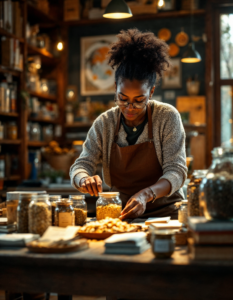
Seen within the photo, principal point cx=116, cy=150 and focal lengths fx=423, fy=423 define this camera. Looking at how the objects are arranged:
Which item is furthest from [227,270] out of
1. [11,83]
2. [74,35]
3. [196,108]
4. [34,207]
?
[74,35]

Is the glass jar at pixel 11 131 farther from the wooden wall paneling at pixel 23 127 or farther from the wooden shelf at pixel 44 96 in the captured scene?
the wooden shelf at pixel 44 96

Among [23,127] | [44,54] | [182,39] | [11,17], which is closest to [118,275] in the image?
[23,127]

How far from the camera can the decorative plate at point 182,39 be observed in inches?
240

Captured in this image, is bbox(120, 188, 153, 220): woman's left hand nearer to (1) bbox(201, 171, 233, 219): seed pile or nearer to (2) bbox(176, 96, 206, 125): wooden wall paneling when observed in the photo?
(1) bbox(201, 171, 233, 219): seed pile

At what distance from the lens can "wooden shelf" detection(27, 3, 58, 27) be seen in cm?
565

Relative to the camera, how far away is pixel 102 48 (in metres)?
6.50

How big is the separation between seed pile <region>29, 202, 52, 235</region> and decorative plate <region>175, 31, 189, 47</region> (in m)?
4.97

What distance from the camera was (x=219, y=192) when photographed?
1338 mm

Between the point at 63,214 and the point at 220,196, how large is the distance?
2.38 ft

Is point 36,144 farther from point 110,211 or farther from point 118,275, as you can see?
point 118,275

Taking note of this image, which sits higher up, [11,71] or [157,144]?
[11,71]

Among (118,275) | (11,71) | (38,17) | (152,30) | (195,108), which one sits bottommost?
(118,275)

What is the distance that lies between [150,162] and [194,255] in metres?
1.10

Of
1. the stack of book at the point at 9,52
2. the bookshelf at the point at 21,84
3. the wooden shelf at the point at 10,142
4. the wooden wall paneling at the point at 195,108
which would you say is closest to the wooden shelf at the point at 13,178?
the bookshelf at the point at 21,84
